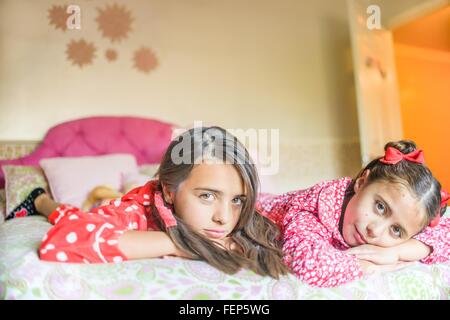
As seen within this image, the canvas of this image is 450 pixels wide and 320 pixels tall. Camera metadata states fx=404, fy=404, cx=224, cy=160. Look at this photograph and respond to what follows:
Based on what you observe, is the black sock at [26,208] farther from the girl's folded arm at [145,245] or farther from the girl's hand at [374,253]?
the girl's hand at [374,253]

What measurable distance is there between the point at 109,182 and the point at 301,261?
1.17 meters

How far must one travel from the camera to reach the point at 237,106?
174 cm

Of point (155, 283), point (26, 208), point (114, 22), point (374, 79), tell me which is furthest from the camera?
point (374, 79)

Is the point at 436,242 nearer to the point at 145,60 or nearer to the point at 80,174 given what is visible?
the point at 80,174

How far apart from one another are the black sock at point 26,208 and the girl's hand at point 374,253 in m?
1.25

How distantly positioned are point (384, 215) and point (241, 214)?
0.24 meters

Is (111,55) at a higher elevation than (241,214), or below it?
higher

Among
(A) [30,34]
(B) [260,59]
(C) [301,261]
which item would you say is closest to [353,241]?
(C) [301,261]

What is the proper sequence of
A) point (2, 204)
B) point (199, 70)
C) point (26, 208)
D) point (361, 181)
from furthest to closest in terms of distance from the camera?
point (199, 70) → point (2, 204) → point (26, 208) → point (361, 181)

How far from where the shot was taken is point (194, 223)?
0.66m

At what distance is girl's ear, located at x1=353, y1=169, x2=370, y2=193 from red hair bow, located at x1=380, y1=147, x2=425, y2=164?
4cm
